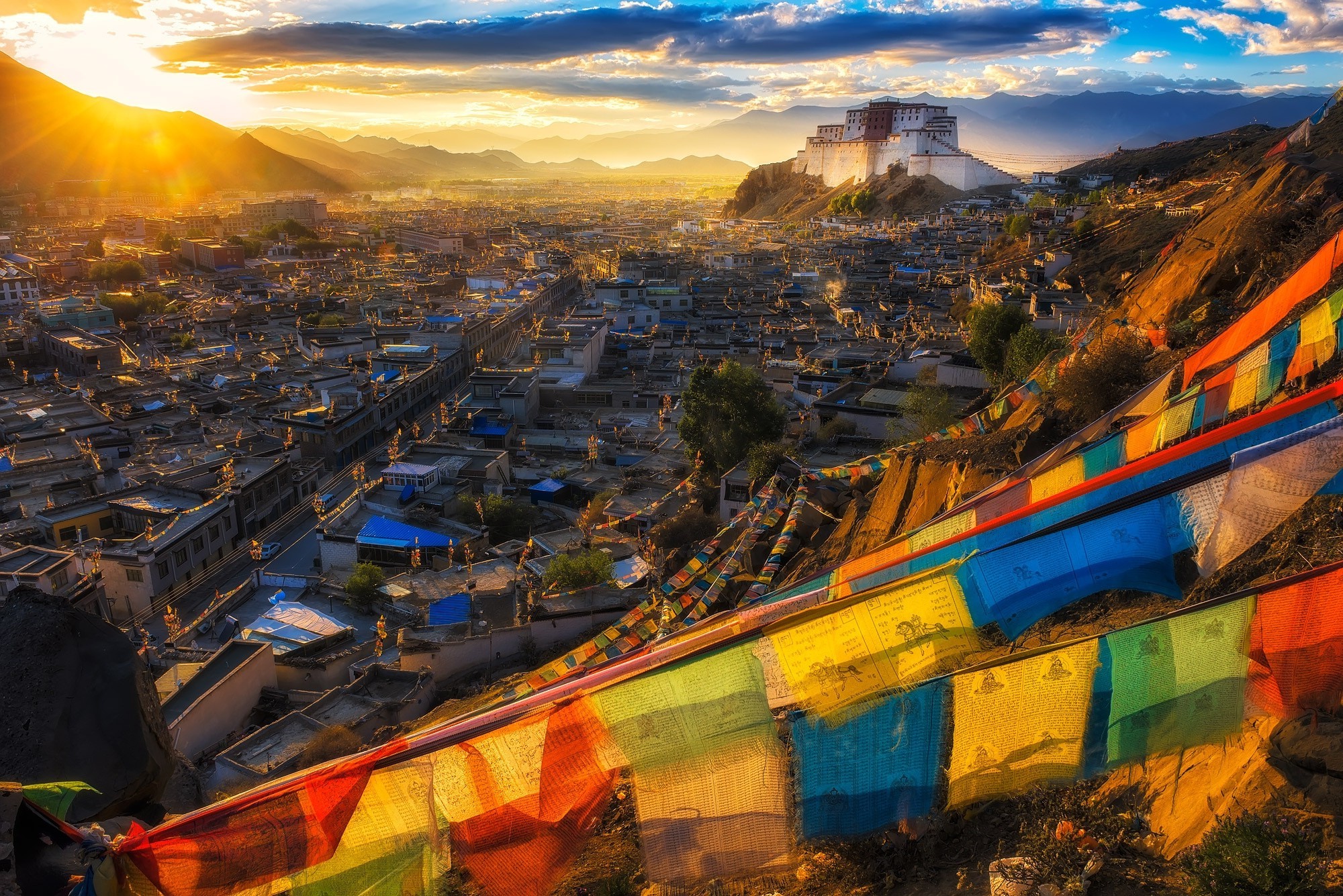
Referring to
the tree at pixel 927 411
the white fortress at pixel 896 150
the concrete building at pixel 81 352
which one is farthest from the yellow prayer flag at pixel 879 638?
the white fortress at pixel 896 150

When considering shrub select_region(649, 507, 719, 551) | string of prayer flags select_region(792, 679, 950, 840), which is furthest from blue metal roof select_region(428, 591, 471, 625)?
string of prayer flags select_region(792, 679, 950, 840)

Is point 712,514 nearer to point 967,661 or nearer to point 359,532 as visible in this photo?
point 359,532

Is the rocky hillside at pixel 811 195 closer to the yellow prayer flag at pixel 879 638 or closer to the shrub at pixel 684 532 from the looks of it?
the shrub at pixel 684 532

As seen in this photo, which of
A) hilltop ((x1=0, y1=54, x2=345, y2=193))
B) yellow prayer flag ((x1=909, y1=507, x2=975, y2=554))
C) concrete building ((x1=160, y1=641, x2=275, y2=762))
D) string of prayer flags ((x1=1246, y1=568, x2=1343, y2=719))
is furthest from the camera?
hilltop ((x1=0, y1=54, x2=345, y2=193))

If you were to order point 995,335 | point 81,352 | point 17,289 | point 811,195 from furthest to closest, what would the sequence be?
point 811,195
point 17,289
point 81,352
point 995,335

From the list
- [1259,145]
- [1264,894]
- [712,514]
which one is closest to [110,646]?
[1264,894]

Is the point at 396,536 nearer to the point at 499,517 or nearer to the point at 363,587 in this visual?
the point at 363,587

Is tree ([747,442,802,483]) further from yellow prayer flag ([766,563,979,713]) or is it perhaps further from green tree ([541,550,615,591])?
yellow prayer flag ([766,563,979,713])

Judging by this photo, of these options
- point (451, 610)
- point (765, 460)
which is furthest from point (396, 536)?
point (765, 460)
